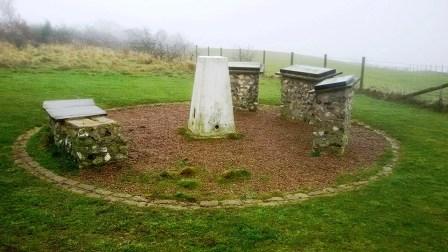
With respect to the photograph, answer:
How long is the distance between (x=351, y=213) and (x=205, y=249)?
2.09 meters

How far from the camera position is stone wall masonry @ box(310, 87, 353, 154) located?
7.75m

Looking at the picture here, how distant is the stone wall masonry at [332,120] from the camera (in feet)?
25.4

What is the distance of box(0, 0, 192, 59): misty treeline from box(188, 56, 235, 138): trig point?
54.0 ft

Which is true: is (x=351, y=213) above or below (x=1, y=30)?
below

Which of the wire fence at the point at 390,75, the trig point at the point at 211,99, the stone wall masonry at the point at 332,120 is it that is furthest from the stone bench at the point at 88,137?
the wire fence at the point at 390,75

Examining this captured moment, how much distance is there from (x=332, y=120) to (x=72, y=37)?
2876 cm

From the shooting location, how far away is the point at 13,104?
36.4 feet

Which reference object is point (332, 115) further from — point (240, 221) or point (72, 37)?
point (72, 37)

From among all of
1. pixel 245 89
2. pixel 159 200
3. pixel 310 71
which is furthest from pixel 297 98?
pixel 159 200

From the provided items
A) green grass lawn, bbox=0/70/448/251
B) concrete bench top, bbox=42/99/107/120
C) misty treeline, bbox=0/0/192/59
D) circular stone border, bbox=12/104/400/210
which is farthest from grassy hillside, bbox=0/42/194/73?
circular stone border, bbox=12/104/400/210

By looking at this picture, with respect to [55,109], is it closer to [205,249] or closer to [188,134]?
[188,134]

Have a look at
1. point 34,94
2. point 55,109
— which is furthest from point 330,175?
point 34,94

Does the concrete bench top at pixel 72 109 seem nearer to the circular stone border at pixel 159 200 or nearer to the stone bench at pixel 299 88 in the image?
the circular stone border at pixel 159 200

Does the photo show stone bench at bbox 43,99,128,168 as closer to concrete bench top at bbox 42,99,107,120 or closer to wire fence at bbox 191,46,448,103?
concrete bench top at bbox 42,99,107,120
